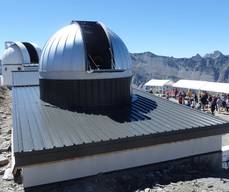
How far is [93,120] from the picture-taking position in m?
9.12

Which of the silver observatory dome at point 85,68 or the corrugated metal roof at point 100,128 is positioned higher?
the silver observatory dome at point 85,68

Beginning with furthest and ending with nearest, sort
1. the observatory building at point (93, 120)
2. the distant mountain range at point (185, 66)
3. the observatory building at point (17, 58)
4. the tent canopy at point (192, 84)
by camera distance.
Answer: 1. the distant mountain range at point (185, 66)
2. the observatory building at point (17, 58)
3. the tent canopy at point (192, 84)
4. the observatory building at point (93, 120)

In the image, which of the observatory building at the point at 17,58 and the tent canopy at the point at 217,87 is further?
the observatory building at the point at 17,58

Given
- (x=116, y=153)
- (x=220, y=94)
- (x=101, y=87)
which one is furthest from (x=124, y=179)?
(x=220, y=94)

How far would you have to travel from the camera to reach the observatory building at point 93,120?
7.28 meters

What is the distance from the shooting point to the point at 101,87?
1059cm

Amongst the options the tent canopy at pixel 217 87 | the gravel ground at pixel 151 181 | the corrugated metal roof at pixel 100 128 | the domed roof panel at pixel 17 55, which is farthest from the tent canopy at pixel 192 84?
the gravel ground at pixel 151 181

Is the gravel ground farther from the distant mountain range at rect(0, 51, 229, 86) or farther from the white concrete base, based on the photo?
the distant mountain range at rect(0, 51, 229, 86)

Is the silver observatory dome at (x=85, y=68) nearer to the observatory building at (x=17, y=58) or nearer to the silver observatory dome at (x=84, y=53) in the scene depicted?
the silver observatory dome at (x=84, y=53)

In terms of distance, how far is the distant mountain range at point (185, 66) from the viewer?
16051 centimetres

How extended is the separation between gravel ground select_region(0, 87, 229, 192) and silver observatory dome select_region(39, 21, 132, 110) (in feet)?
10.3

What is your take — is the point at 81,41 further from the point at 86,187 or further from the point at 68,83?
the point at 86,187

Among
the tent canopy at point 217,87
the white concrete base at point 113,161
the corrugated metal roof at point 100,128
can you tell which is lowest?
the tent canopy at point 217,87

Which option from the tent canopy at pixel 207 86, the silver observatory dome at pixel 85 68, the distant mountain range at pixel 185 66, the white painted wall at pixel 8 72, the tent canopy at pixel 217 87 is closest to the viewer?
the silver observatory dome at pixel 85 68
